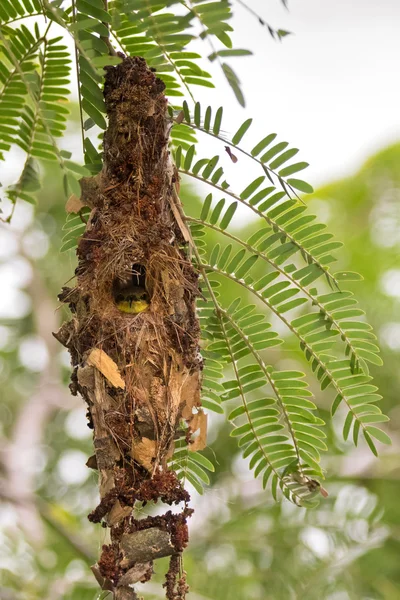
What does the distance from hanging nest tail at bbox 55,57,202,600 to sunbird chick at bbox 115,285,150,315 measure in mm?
26

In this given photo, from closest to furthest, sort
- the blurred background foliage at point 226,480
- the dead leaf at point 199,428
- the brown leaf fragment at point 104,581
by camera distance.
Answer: the brown leaf fragment at point 104,581
the dead leaf at point 199,428
the blurred background foliage at point 226,480

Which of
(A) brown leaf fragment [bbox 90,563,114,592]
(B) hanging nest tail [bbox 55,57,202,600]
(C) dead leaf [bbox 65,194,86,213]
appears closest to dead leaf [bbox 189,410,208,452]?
(B) hanging nest tail [bbox 55,57,202,600]

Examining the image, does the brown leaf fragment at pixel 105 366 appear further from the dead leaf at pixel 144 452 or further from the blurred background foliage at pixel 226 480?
the blurred background foliage at pixel 226 480

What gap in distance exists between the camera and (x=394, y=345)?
388 centimetres

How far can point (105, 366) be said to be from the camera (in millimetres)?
942

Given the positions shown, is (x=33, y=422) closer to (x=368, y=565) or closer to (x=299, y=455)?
(x=368, y=565)

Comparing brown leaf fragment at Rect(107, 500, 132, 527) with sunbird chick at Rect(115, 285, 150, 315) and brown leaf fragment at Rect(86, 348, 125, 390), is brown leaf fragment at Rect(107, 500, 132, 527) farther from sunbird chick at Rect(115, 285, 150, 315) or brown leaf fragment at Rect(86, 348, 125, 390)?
sunbird chick at Rect(115, 285, 150, 315)

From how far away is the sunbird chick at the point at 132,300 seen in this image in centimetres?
111

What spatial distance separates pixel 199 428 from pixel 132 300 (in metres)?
0.24

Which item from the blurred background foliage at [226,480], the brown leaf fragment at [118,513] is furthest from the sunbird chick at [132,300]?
the blurred background foliage at [226,480]

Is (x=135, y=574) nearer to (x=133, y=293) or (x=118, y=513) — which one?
(x=118, y=513)

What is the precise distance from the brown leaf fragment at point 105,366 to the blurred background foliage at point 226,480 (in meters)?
0.75

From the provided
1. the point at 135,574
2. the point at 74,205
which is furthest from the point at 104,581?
the point at 74,205

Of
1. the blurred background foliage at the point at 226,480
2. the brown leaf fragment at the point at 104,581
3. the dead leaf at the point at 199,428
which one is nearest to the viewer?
the brown leaf fragment at the point at 104,581
